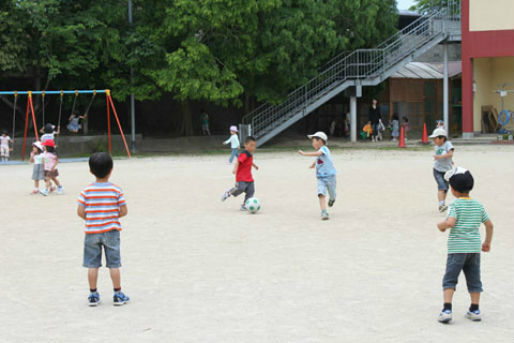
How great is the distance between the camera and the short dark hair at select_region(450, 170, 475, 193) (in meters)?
5.88

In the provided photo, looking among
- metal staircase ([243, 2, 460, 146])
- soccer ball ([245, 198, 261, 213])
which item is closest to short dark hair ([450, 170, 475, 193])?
soccer ball ([245, 198, 261, 213])

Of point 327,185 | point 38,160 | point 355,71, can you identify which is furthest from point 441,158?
point 355,71

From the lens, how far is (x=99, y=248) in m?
6.57

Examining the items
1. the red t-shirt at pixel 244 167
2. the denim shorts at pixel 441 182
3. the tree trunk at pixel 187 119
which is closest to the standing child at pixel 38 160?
the red t-shirt at pixel 244 167

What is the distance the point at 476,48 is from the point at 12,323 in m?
30.7

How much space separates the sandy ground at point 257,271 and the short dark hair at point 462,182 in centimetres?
107

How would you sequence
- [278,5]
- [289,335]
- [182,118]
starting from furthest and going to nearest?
1. [182,118]
2. [278,5]
3. [289,335]

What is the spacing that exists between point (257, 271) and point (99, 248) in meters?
1.95

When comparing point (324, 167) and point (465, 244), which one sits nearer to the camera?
point (465, 244)

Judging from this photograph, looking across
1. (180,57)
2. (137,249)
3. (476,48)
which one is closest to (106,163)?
(137,249)

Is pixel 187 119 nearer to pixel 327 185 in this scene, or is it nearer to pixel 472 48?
pixel 472 48

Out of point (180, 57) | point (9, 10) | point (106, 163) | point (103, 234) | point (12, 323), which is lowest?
point (12, 323)

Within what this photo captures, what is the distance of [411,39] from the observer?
3500 cm

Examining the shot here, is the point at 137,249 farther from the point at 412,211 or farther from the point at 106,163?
the point at 412,211
